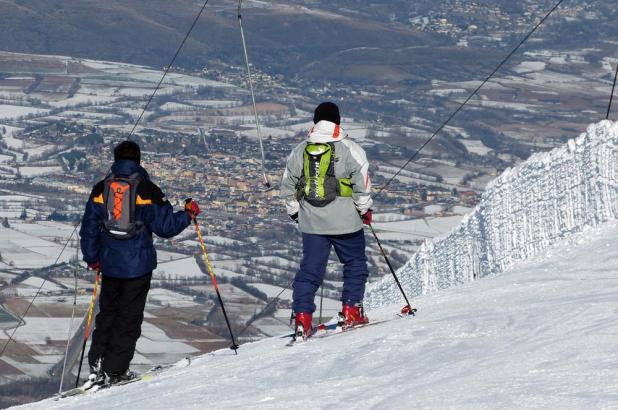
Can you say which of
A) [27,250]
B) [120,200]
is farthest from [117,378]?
[27,250]

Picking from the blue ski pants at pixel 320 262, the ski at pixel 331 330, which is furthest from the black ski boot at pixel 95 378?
the blue ski pants at pixel 320 262

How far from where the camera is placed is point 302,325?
6688mm

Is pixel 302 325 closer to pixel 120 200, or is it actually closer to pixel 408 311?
pixel 408 311

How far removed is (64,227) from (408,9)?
140m

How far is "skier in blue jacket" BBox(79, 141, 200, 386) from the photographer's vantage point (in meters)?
5.90

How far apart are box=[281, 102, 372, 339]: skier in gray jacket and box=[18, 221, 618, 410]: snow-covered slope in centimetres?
28

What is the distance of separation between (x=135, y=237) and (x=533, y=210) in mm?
4968

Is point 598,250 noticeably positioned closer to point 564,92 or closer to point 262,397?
point 262,397

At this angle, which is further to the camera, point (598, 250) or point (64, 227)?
point (64, 227)

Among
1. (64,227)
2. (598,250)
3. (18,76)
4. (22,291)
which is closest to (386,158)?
(64,227)

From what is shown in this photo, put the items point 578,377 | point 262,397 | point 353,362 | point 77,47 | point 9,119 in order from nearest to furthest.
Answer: point 578,377 < point 262,397 < point 353,362 < point 9,119 < point 77,47

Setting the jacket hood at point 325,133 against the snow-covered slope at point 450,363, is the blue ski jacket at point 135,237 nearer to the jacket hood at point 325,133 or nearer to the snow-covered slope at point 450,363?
the snow-covered slope at point 450,363

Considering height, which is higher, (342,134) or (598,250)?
(342,134)

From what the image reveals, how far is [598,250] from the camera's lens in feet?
25.6
